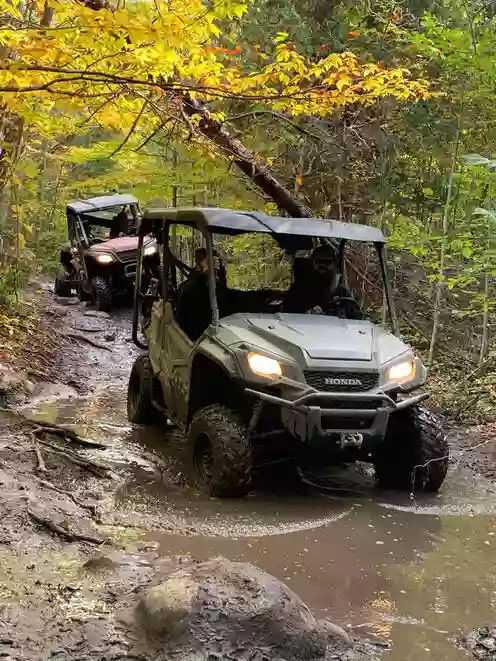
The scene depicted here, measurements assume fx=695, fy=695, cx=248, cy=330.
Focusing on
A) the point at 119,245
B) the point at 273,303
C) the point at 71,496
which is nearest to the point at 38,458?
the point at 71,496

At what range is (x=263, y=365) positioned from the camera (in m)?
4.79

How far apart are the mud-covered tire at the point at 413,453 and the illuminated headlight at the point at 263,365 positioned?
115 centimetres

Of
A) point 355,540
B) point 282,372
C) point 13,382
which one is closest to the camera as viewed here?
point 355,540

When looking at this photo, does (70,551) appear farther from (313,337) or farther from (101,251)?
(101,251)

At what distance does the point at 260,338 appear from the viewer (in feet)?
16.6

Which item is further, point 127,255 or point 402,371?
point 127,255

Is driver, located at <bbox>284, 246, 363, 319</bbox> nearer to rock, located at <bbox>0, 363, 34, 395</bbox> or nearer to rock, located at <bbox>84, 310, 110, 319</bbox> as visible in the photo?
rock, located at <bbox>0, 363, 34, 395</bbox>

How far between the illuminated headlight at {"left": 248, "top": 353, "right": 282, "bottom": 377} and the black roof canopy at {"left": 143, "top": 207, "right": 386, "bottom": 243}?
119 centimetres

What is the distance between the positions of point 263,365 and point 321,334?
623 mm

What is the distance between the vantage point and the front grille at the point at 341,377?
475 centimetres

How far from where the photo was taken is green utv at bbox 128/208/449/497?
187 inches

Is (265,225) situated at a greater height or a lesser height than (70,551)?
greater

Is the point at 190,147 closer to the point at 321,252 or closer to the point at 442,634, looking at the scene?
the point at 321,252

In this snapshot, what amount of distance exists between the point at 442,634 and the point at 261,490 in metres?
2.20
